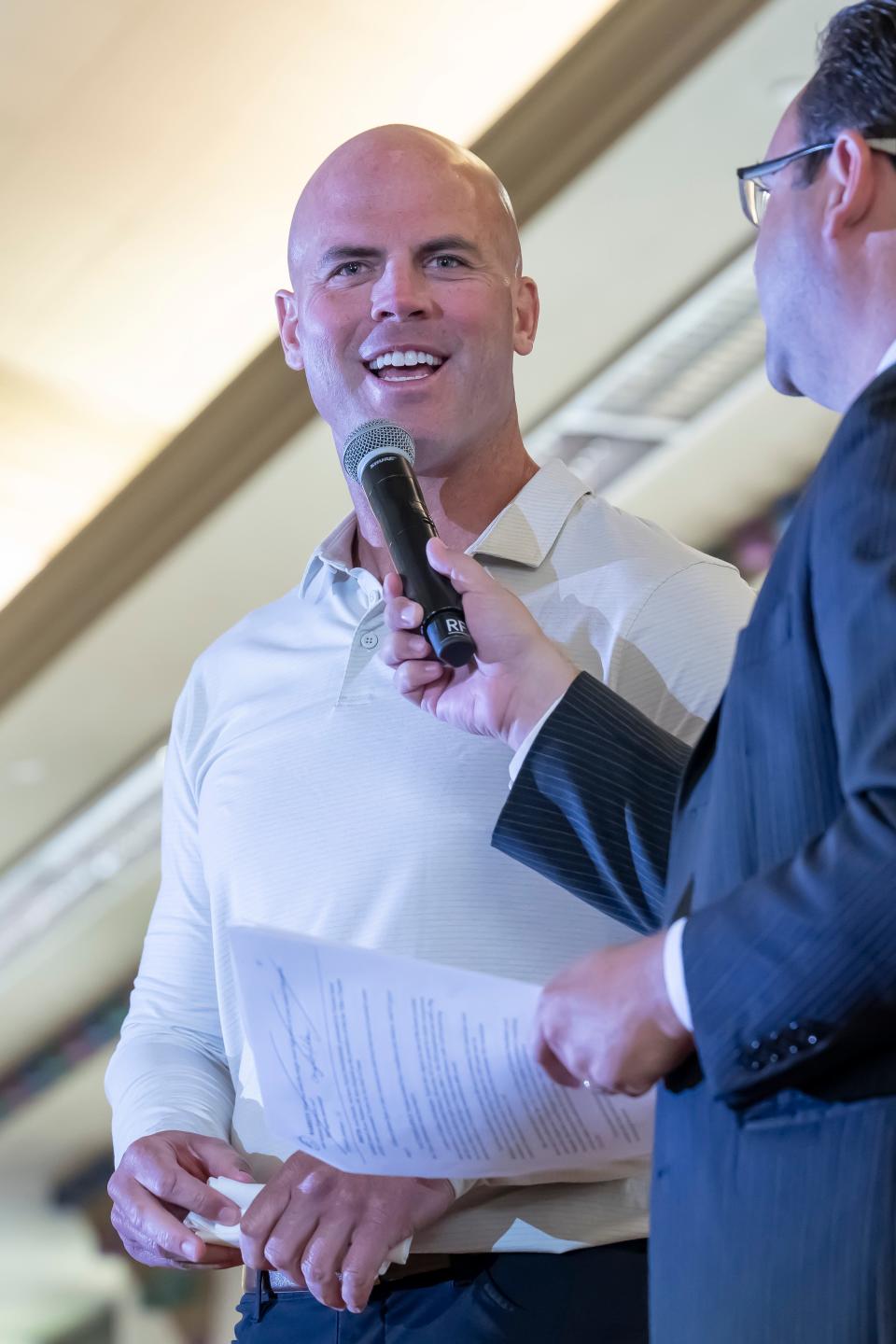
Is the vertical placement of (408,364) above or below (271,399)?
below

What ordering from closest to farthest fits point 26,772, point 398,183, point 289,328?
point 398,183 → point 289,328 → point 26,772

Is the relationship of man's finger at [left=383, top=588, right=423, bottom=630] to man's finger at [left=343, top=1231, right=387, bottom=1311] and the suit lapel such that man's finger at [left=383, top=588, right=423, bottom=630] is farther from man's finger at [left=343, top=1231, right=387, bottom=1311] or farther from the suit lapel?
man's finger at [left=343, top=1231, right=387, bottom=1311]

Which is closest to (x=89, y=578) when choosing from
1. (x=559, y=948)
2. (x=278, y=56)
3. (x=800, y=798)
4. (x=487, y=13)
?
(x=278, y=56)

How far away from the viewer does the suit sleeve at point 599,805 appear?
121 cm

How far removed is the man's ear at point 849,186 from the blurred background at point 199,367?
186 cm

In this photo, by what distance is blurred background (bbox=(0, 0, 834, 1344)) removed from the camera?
9.75 ft

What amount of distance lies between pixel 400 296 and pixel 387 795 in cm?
57

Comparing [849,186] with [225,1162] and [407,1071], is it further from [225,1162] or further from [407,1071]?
[225,1162]

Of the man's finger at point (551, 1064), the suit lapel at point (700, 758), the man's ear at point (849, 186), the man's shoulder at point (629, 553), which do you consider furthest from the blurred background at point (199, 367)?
the man's finger at point (551, 1064)

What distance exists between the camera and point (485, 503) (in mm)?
1719

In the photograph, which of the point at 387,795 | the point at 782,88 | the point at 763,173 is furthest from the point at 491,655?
the point at 782,88

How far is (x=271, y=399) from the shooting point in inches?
127

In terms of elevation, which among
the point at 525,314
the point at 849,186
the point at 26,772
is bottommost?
the point at 849,186

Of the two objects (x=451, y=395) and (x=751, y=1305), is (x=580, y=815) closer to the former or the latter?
(x=751, y=1305)
